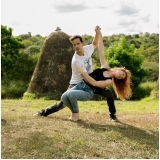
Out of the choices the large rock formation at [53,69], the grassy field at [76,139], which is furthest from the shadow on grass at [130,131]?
the large rock formation at [53,69]

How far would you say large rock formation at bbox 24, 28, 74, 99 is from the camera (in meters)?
12.0

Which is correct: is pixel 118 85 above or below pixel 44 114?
above

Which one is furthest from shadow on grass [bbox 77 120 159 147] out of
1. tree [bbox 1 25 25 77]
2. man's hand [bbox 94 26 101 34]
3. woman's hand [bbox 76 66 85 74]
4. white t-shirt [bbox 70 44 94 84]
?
tree [bbox 1 25 25 77]

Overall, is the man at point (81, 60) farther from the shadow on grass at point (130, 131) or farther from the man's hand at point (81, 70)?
the shadow on grass at point (130, 131)

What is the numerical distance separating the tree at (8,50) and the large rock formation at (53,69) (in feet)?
22.5

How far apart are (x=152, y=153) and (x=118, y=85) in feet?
4.70

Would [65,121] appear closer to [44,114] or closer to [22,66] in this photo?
[44,114]

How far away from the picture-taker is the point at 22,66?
749 inches

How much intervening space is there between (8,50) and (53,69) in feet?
28.6

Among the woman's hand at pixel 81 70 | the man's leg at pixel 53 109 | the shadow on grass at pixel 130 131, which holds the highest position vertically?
the woman's hand at pixel 81 70

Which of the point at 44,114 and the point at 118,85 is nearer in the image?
the point at 118,85

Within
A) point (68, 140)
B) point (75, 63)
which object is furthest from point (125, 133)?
point (75, 63)

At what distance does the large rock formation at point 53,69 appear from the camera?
1196cm

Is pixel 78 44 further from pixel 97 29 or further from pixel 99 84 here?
pixel 99 84
